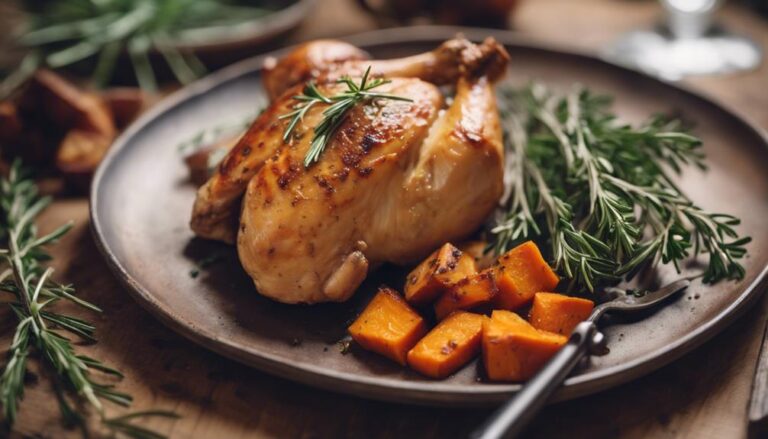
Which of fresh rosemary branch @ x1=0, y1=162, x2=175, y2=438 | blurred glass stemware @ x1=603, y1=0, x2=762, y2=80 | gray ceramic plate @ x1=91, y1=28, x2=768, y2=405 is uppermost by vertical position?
blurred glass stemware @ x1=603, y1=0, x2=762, y2=80

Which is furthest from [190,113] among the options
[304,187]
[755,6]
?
[755,6]

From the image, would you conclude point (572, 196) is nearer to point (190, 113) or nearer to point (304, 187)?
point (304, 187)

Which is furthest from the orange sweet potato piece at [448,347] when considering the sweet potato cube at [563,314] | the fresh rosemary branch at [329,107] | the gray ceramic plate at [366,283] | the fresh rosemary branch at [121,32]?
the fresh rosemary branch at [121,32]

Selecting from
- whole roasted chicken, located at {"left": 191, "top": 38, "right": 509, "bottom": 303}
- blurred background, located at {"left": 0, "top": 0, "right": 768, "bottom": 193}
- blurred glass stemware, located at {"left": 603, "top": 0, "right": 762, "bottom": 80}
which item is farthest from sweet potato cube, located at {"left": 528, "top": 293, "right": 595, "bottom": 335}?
blurred glass stemware, located at {"left": 603, "top": 0, "right": 762, "bottom": 80}

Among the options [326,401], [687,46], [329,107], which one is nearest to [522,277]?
[326,401]

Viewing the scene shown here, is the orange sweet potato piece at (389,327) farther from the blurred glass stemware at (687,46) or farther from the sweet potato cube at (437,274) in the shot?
the blurred glass stemware at (687,46)

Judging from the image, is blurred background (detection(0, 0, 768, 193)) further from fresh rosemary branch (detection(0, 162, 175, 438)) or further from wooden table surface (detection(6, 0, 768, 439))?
wooden table surface (detection(6, 0, 768, 439))
